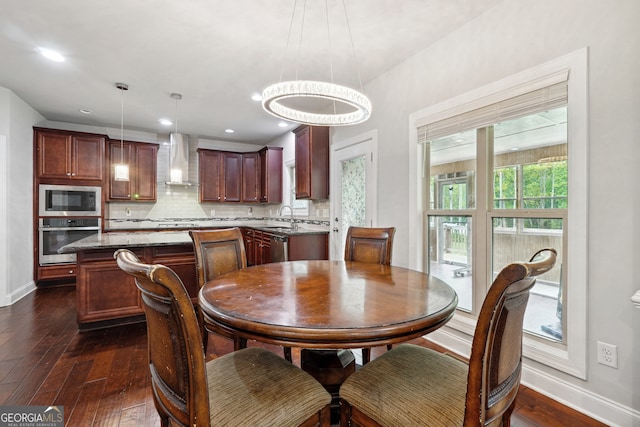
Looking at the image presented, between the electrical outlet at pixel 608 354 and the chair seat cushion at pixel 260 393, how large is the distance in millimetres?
1677

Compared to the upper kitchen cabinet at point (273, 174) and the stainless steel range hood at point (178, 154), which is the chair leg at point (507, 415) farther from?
the stainless steel range hood at point (178, 154)

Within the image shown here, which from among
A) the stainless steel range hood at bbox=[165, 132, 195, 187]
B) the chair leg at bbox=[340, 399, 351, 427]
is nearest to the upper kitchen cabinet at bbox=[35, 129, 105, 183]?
the stainless steel range hood at bbox=[165, 132, 195, 187]

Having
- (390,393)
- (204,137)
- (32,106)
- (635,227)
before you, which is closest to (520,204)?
(635,227)

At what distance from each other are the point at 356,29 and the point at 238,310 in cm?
246

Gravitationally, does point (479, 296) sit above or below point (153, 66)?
below

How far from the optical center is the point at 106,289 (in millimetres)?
2834

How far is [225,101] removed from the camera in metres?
4.11

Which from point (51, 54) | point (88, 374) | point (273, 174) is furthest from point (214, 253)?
point (273, 174)

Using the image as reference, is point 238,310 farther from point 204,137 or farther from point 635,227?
point 204,137

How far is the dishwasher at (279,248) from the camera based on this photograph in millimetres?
3855

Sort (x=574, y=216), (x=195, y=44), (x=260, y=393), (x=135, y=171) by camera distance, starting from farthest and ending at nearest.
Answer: (x=135, y=171) < (x=195, y=44) < (x=574, y=216) < (x=260, y=393)

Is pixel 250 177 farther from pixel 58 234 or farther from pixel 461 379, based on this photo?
pixel 461 379

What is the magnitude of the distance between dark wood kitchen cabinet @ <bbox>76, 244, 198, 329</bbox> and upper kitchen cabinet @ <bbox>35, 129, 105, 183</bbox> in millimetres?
2719

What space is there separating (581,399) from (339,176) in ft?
10.2
